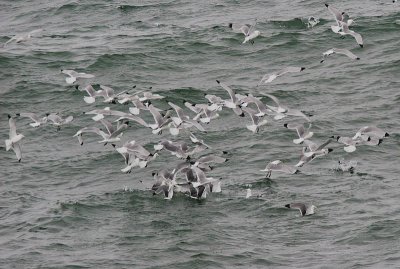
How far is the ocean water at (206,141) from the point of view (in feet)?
78.3

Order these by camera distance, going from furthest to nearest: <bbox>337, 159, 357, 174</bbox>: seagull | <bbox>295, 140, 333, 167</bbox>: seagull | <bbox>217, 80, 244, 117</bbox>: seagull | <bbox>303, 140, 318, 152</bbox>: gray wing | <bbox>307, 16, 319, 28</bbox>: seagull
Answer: <bbox>307, 16, 319, 28</bbox>: seagull < <bbox>217, 80, 244, 117</bbox>: seagull < <bbox>337, 159, 357, 174</bbox>: seagull < <bbox>303, 140, 318, 152</bbox>: gray wing < <bbox>295, 140, 333, 167</bbox>: seagull

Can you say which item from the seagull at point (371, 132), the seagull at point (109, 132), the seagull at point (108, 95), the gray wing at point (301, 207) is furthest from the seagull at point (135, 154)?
the seagull at point (371, 132)

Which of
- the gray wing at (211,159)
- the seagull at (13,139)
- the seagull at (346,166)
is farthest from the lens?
the seagull at (346,166)

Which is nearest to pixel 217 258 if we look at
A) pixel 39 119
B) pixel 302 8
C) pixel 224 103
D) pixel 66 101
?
pixel 224 103

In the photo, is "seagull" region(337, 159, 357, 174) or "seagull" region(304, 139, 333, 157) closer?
"seagull" region(304, 139, 333, 157)

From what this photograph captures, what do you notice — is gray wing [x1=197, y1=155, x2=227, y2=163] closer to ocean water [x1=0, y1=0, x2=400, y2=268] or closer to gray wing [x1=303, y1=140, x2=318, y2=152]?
ocean water [x1=0, y1=0, x2=400, y2=268]

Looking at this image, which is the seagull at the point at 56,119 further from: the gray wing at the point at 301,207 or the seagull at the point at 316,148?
the gray wing at the point at 301,207

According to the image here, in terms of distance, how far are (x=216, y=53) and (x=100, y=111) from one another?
899cm

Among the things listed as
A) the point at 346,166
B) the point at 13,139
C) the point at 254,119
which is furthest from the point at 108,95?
the point at 346,166

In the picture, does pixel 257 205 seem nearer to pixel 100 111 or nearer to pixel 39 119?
pixel 100 111

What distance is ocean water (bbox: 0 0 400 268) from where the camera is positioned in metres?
23.9

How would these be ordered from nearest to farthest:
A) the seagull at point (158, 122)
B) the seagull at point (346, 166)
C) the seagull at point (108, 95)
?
1. the seagull at point (346, 166)
2. the seagull at point (158, 122)
3. the seagull at point (108, 95)

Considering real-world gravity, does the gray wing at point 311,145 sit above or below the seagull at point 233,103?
below

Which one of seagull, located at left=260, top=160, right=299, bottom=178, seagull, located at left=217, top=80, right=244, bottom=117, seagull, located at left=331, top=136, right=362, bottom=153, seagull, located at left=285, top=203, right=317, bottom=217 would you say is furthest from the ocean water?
seagull, located at left=217, top=80, right=244, bottom=117
